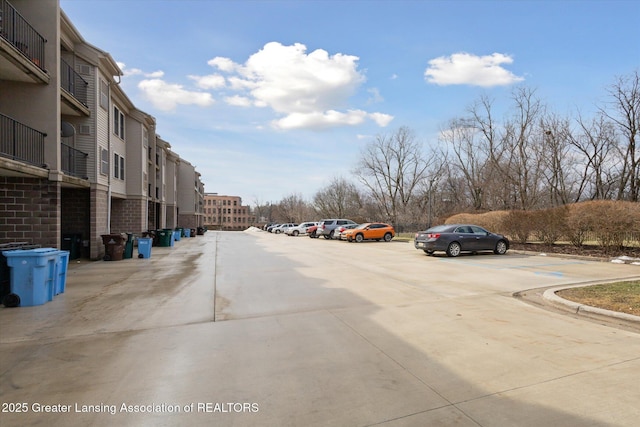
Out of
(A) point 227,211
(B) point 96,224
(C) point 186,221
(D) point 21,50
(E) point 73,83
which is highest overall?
(E) point 73,83

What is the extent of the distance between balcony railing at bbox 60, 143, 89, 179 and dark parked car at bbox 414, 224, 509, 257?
50.9 ft

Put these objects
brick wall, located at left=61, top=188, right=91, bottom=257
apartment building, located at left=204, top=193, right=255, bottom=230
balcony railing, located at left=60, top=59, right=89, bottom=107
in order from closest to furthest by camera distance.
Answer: balcony railing, located at left=60, top=59, right=89, bottom=107 < brick wall, located at left=61, top=188, right=91, bottom=257 < apartment building, located at left=204, top=193, right=255, bottom=230

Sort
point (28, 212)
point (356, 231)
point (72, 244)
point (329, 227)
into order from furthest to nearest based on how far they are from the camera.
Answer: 1. point (329, 227)
2. point (356, 231)
3. point (72, 244)
4. point (28, 212)

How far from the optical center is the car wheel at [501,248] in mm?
17312

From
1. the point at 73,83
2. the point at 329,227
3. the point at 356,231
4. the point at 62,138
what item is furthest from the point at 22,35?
the point at 329,227

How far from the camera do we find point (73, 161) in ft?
49.8

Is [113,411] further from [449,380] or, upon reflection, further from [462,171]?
[462,171]

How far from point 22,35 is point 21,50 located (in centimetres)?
62

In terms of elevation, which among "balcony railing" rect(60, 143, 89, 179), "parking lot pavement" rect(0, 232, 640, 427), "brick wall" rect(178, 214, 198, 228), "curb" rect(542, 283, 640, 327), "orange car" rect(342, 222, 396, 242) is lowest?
"parking lot pavement" rect(0, 232, 640, 427)

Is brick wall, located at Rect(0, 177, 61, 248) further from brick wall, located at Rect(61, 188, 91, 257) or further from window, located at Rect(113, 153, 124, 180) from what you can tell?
window, located at Rect(113, 153, 124, 180)

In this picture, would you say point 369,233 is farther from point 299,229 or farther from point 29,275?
point 29,275

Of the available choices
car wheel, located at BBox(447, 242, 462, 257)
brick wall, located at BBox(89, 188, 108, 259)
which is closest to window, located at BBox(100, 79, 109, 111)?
brick wall, located at BBox(89, 188, 108, 259)

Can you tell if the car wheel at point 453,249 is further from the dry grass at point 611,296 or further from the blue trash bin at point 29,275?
the blue trash bin at point 29,275

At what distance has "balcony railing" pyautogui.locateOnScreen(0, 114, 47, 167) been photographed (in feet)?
36.5
